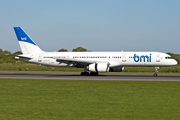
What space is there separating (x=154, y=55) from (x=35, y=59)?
2023cm

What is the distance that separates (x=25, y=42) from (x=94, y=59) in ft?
42.6

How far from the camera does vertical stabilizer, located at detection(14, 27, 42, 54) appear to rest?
4672 centimetres

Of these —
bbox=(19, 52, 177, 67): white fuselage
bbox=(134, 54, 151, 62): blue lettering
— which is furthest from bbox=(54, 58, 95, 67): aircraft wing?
bbox=(134, 54, 151, 62): blue lettering

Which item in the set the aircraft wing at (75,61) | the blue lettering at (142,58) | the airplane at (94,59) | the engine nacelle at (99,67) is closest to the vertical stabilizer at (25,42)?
the airplane at (94,59)

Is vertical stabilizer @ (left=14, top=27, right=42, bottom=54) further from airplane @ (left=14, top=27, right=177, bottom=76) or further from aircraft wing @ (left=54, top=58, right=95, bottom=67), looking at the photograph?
aircraft wing @ (left=54, top=58, right=95, bottom=67)

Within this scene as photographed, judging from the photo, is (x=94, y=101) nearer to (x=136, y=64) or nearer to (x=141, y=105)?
(x=141, y=105)

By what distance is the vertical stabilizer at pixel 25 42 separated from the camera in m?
46.7

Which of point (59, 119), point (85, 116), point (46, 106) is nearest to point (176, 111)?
point (85, 116)

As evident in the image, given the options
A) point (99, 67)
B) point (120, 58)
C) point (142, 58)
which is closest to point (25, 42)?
point (99, 67)

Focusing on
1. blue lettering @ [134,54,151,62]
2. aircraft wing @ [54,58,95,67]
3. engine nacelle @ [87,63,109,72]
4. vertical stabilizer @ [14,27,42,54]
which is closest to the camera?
engine nacelle @ [87,63,109,72]

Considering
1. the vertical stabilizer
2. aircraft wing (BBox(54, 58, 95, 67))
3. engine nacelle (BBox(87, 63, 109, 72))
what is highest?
the vertical stabilizer

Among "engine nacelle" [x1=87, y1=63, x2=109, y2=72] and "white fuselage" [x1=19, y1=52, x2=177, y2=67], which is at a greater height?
"white fuselage" [x1=19, y1=52, x2=177, y2=67]

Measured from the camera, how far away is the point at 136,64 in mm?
41656

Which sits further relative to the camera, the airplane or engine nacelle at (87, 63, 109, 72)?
the airplane
